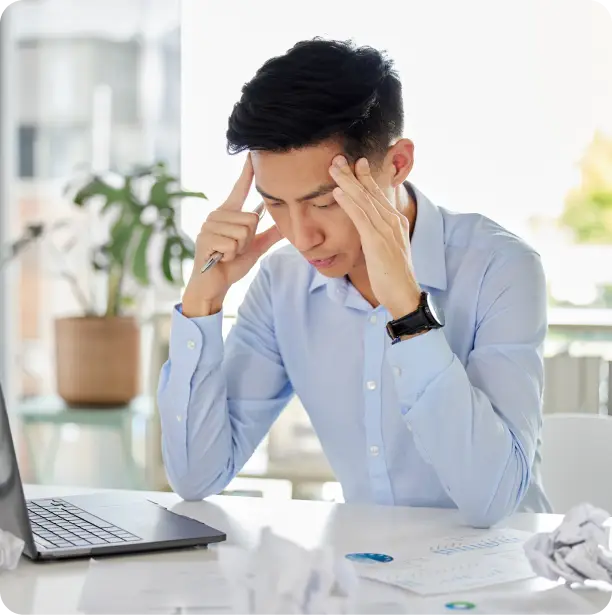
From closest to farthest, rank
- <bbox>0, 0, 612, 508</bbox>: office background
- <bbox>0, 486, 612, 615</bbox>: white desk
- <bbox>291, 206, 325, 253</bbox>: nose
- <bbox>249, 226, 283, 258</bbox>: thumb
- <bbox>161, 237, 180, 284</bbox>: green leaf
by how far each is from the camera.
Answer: <bbox>0, 486, 612, 615</bbox>: white desk < <bbox>291, 206, 325, 253</bbox>: nose < <bbox>249, 226, 283, 258</bbox>: thumb < <bbox>161, 237, 180, 284</bbox>: green leaf < <bbox>0, 0, 612, 508</bbox>: office background

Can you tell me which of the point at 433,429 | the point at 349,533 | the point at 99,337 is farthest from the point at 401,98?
the point at 99,337

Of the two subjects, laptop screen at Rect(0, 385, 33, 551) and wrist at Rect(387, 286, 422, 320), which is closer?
laptop screen at Rect(0, 385, 33, 551)

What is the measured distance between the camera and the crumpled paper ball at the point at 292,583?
882 mm

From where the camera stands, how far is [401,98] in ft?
5.27

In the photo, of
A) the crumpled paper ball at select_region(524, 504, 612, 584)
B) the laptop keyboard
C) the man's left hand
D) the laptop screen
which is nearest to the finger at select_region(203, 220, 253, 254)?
the man's left hand

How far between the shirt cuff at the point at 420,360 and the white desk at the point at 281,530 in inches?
6.7

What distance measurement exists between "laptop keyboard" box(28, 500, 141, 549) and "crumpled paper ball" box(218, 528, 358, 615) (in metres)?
0.33

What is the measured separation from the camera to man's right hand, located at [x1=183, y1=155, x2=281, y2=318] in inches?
64.6

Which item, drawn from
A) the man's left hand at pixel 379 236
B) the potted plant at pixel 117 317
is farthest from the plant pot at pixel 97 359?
the man's left hand at pixel 379 236

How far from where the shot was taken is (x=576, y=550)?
104 cm

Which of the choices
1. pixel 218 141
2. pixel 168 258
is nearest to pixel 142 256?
pixel 168 258

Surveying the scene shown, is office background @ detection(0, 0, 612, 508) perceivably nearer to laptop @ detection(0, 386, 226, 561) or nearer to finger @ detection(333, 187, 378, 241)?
finger @ detection(333, 187, 378, 241)

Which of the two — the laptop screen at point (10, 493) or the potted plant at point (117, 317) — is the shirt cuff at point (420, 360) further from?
the potted plant at point (117, 317)

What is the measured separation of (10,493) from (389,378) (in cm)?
70
